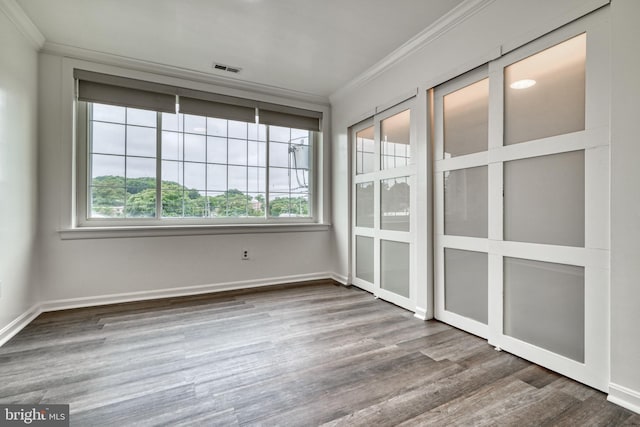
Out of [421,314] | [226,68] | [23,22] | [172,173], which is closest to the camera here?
[23,22]

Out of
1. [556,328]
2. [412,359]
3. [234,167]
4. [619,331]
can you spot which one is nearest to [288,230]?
[234,167]

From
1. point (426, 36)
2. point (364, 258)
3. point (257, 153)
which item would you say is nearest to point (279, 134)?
point (257, 153)

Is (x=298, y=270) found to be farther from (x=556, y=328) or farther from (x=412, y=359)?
(x=556, y=328)

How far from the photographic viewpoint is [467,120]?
2.51 meters

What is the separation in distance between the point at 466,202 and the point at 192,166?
3119mm

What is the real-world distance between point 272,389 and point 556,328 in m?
1.84

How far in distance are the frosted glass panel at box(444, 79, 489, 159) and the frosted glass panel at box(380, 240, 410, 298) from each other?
44.3 inches

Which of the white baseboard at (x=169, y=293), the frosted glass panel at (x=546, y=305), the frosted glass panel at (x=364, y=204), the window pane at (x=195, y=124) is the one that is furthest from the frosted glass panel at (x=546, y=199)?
the window pane at (x=195, y=124)

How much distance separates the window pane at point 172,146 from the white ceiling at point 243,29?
0.79 m

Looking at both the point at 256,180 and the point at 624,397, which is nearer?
the point at 624,397

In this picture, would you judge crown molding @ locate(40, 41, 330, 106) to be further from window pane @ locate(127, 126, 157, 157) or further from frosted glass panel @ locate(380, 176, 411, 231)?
frosted glass panel @ locate(380, 176, 411, 231)

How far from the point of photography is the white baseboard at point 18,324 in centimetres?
232

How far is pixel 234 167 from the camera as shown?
3.94 meters

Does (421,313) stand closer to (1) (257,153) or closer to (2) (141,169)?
(1) (257,153)
